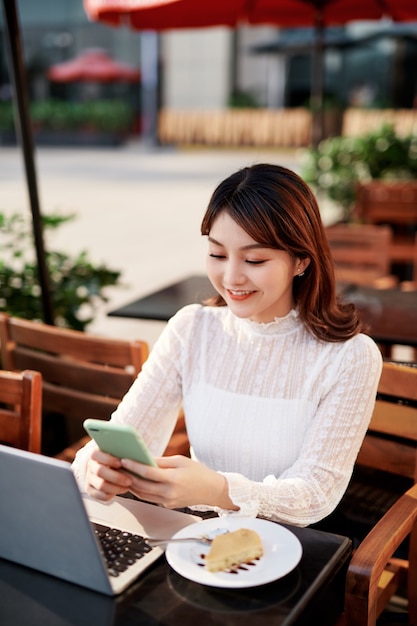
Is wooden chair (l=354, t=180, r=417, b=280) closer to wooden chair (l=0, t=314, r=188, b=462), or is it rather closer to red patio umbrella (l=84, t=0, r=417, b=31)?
red patio umbrella (l=84, t=0, r=417, b=31)

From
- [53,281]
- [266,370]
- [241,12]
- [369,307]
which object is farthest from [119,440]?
[241,12]

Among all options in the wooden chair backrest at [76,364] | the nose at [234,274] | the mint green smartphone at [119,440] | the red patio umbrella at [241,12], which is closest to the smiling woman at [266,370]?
the nose at [234,274]

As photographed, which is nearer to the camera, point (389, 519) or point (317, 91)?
point (389, 519)

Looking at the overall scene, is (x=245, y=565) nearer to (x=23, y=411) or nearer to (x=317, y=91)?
(x=23, y=411)

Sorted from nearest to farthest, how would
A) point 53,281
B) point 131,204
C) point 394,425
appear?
point 394,425
point 53,281
point 131,204

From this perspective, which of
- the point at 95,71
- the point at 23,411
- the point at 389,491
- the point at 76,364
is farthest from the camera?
Result: the point at 95,71

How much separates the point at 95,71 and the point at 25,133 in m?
20.9

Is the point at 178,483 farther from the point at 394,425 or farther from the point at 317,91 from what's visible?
the point at 317,91

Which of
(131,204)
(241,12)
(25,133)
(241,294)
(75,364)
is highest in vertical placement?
(241,12)

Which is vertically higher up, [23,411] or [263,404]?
[263,404]

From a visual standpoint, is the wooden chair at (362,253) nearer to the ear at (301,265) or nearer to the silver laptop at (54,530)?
the ear at (301,265)

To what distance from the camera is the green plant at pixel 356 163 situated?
23.0ft

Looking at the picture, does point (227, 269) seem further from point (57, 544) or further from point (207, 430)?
point (57, 544)

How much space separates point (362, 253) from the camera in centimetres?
473
